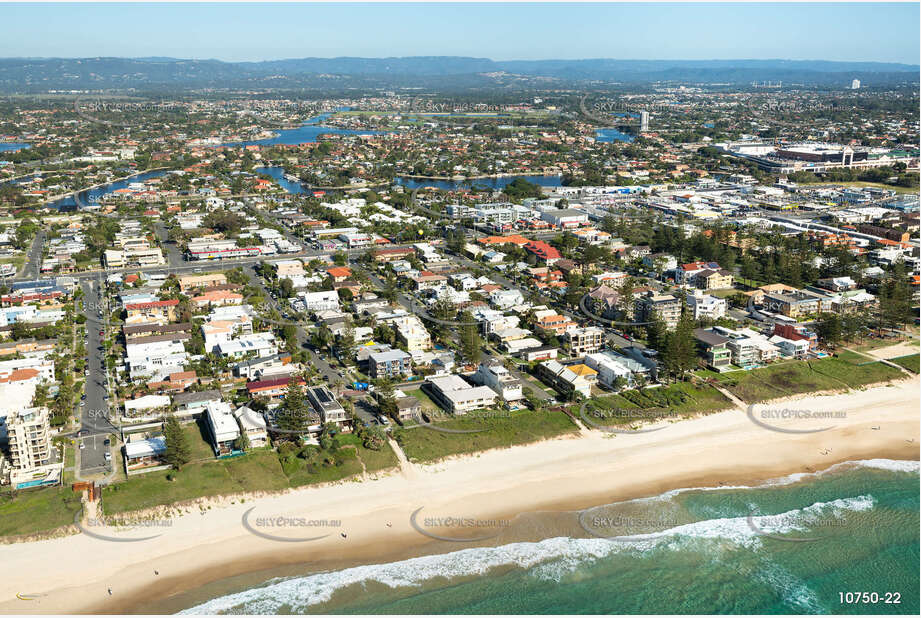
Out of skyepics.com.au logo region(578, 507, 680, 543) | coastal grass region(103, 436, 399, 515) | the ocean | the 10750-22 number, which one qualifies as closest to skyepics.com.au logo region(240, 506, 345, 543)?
coastal grass region(103, 436, 399, 515)

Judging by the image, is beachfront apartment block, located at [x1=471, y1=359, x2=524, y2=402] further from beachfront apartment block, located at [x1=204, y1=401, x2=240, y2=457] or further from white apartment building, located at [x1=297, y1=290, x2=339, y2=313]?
white apartment building, located at [x1=297, y1=290, x2=339, y2=313]

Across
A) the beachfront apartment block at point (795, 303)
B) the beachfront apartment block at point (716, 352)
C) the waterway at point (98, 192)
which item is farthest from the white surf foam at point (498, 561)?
the waterway at point (98, 192)

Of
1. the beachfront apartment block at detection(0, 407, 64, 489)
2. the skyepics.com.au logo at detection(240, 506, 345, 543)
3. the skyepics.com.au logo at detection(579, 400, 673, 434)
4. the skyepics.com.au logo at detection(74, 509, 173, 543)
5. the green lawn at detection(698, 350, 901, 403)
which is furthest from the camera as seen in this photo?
the green lawn at detection(698, 350, 901, 403)

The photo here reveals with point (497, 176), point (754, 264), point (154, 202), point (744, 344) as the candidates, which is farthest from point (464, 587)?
point (497, 176)

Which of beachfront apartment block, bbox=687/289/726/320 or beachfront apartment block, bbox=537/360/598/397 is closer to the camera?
beachfront apartment block, bbox=537/360/598/397

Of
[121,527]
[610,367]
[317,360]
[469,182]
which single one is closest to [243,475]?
[121,527]

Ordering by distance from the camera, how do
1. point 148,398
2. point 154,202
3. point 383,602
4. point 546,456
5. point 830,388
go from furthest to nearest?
point 154,202 → point 830,388 → point 148,398 → point 546,456 → point 383,602

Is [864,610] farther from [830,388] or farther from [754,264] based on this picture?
[754,264]
